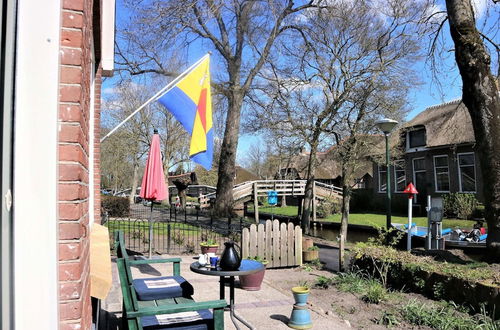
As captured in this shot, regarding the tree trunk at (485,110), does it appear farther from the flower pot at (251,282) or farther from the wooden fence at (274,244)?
the flower pot at (251,282)

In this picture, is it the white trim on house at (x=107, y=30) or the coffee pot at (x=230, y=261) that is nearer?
the coffee pot at (x=230, y=261)

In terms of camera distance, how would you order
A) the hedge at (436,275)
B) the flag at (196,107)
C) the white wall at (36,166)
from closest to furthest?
the white wall at (36,166) → the hedge at (436,275) → the flag at (196,107)

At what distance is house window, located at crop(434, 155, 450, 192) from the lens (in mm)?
27828

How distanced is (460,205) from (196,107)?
21965mm

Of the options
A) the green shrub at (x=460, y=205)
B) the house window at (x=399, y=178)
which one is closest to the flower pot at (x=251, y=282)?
the green shrub at (x=460, y=205)

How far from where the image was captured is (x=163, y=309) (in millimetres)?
3307

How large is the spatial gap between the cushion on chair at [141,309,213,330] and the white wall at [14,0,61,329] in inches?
93.5

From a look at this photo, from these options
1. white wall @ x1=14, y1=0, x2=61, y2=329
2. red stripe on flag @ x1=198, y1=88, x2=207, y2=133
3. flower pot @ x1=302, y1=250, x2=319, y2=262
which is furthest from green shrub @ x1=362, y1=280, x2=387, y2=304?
white wall @ x1=14, y1=0, x2=61, y2=329

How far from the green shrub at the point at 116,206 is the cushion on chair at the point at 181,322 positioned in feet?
59.5

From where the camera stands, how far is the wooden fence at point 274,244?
33.1 feet

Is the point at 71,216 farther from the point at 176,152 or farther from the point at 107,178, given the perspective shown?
the point at 107,178

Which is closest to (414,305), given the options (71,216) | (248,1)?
(71,216)

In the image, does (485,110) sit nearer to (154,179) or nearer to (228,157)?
(154,179)

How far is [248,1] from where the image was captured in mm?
18594
